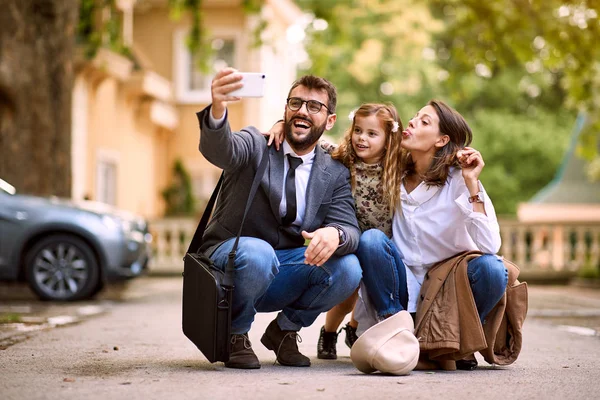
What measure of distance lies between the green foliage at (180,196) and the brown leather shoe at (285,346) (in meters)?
18.4

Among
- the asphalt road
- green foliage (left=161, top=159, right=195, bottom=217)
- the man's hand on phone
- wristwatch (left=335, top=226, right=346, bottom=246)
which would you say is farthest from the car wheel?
green foliage (left=161, top=159, right=195, bottom=217)

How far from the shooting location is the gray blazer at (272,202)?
6012mm

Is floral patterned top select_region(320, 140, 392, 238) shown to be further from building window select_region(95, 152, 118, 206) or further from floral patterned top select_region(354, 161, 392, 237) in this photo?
building window select_region(95, 152, 118, 206)

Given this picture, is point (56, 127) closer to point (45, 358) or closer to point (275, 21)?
point (45, 358)

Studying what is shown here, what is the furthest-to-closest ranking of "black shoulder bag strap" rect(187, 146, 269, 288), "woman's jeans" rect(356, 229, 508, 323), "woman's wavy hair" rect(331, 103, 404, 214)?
"woman's wavy hair" rect(331, 103, 404, 214)
"woman's jeans" rect(356, 229, 508, 323)
"black shoulder bag strap" rect(187, 146, 269, 288)

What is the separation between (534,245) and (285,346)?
1628 cm

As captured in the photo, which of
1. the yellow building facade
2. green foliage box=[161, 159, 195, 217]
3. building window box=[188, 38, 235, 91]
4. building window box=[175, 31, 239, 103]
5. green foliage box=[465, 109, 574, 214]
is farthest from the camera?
green foliage box=[465, 109, 574, 214]

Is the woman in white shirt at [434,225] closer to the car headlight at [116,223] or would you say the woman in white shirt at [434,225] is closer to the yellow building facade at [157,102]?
the car headlight at [116,223]

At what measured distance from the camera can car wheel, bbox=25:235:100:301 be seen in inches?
490

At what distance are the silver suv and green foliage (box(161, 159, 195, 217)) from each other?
11810 mm

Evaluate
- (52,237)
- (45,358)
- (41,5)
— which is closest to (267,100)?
(41,5)

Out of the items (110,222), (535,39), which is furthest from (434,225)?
(535,39)

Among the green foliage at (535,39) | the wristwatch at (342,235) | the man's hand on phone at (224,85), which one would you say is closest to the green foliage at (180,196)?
the green foliage at (535,39)

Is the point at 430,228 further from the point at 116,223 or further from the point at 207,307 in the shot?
the point at 116,223
